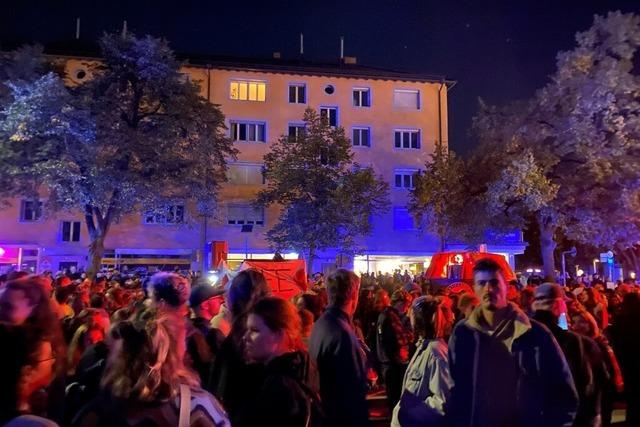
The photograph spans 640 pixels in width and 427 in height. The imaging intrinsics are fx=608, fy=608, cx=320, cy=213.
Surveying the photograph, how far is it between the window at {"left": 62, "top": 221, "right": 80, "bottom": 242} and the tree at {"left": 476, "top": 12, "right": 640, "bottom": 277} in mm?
24161

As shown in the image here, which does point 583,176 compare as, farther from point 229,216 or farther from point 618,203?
point 229,216

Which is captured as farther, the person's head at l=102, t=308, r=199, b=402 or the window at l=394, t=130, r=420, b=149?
the window at l=394, t=130, r=420, b=149

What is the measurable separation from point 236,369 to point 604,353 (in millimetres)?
4701

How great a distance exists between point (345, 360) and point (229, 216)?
111ft

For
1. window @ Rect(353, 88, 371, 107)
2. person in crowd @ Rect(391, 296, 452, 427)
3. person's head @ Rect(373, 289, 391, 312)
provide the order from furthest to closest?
window @ Rect(353, 88, 371, 107) < person's head @ Rect(373, 289, 391, 312) < person in crowd @ Rect(391, 296, 452, 427)

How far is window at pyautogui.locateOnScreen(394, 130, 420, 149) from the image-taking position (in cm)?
4031

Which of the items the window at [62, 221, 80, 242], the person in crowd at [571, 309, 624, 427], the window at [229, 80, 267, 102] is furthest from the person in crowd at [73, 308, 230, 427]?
the window at [229, 80, 267, 102]

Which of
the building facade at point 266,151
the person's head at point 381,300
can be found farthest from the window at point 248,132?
the person's head at point 381,300

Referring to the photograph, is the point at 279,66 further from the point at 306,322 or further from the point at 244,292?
the point at 244,292

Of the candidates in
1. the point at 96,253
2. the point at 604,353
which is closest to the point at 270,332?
the point at 604,353

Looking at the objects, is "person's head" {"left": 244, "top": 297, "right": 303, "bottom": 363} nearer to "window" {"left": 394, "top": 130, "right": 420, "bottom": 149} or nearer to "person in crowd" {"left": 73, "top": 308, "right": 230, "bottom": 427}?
"person in crowd" {"left": 73, "top": 308, "right": 230, "bottom": 427}

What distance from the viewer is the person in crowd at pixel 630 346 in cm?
632

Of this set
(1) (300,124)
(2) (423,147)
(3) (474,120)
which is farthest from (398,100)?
(3) (474,120)

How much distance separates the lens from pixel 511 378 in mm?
3742
